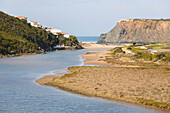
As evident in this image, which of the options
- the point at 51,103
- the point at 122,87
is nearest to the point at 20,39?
the point at 122,87

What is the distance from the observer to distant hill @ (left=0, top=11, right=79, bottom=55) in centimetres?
11530

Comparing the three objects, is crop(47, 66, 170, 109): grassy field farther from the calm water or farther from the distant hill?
the distant hill

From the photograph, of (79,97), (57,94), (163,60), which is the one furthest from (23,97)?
A: (163,60)

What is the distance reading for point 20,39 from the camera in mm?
139125

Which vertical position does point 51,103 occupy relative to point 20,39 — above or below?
below

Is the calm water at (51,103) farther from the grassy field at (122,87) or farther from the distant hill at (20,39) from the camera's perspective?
the distant hill at (20,39)

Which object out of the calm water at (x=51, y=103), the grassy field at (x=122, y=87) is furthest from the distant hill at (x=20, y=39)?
the calm water at (x=51, y=103)

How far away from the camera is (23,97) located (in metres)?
32.0

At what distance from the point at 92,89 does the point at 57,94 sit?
15.8ft

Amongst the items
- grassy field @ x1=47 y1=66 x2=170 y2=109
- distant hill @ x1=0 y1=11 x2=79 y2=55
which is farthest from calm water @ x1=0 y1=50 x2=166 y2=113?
distant hill @ x1=0 y1=11 x2=79 y2=55

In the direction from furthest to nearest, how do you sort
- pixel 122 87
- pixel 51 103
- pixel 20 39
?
pixel 20 39, pixel 122 87, pixel 51 103

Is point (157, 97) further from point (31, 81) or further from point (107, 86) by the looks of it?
point (31, 81)

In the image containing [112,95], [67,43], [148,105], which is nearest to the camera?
[148,105]

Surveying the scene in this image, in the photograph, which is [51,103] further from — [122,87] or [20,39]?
[20,39]
